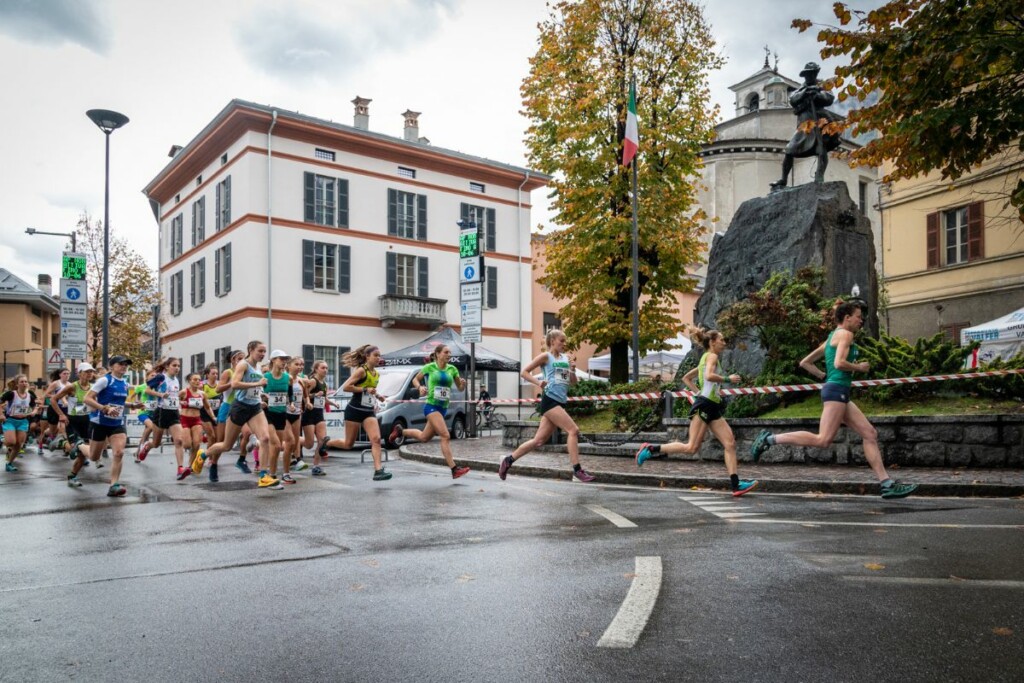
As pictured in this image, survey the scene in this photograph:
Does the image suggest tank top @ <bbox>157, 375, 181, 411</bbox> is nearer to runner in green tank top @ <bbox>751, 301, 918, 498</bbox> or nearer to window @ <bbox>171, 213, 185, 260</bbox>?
runner in green tank top @ <bbox>751, 301, 918, 498</bbox>

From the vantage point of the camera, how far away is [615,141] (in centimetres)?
2391

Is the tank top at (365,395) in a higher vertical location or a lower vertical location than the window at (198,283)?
lower

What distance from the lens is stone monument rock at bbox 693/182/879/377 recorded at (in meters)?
15.6

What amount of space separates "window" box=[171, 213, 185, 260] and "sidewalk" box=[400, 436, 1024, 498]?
1182 inches

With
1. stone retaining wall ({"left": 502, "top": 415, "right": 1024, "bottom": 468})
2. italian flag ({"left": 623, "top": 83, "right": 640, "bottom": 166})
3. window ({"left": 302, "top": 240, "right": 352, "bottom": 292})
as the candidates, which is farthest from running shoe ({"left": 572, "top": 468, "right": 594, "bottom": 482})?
window ({"left": 302, "top": 240, "right": 352, "bottom": 292})

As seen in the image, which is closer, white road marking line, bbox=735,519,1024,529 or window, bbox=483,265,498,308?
white road marking line, bbox=735,519,1024,529

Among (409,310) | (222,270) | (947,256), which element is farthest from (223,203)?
(947,256)

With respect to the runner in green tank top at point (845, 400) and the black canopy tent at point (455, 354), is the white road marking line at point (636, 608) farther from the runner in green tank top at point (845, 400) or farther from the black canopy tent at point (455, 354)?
the black canopy tent at point (455, 354)

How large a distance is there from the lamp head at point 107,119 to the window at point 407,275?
13.8 meters

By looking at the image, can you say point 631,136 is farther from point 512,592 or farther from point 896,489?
point 512,592

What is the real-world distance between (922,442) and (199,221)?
32749mm

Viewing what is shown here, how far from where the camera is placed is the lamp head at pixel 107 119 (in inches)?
939

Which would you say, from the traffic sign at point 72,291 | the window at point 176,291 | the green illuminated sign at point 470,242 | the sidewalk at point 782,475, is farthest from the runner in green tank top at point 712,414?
the window at point 176,291

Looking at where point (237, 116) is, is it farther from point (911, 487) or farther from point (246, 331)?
point (911, 487)
